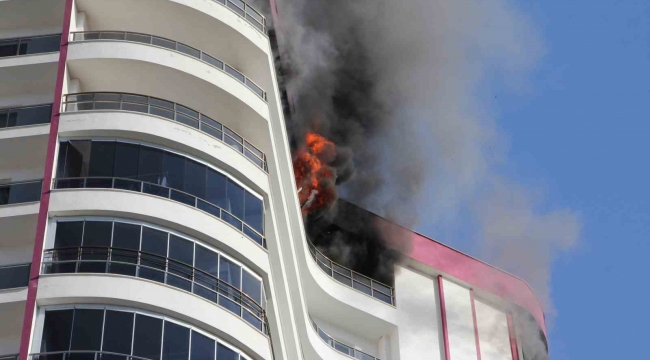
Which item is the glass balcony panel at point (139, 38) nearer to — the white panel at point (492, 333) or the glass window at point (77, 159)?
the glass window at point (77, 159)

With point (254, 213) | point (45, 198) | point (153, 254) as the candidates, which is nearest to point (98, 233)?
point (153, 254)

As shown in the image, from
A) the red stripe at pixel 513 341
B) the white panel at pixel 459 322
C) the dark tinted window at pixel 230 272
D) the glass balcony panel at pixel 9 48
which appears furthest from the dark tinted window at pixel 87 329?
the red stripe at pixel 513 341

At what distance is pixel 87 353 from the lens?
3431cm

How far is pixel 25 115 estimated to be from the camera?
42156 mm

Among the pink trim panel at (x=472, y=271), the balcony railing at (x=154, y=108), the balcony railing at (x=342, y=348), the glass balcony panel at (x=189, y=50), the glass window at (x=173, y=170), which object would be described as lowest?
the balcony railing at (x=342, y=348)

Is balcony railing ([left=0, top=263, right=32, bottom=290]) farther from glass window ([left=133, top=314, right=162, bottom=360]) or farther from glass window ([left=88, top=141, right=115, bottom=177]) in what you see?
glass window ([left=133, top=314, right=162, bottom=360])

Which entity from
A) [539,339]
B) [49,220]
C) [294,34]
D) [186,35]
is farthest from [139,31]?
[539,339]

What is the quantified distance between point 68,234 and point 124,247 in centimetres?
179

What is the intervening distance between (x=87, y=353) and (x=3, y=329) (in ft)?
13.7

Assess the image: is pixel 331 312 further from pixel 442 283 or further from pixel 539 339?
pixel 539 339

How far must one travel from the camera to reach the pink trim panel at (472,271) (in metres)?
54.0

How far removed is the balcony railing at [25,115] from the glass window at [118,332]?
866 cm

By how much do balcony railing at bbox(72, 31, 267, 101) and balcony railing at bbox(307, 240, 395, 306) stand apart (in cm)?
954

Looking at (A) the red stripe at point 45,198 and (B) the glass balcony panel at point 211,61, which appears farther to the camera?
(B) the glass balcony panel at point 211,61
